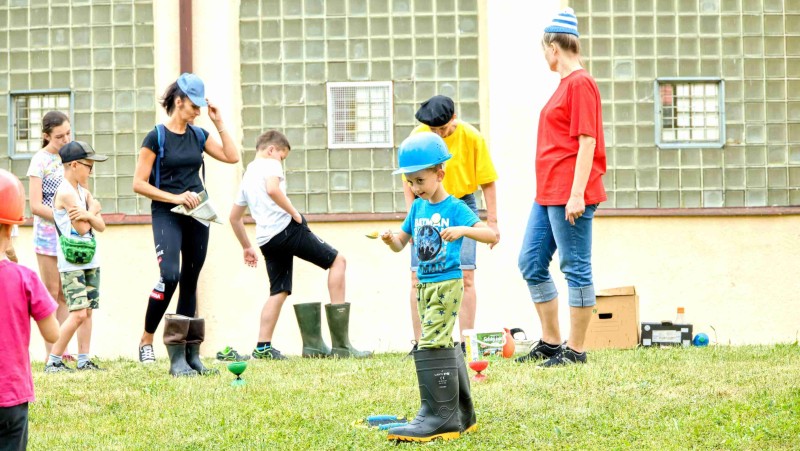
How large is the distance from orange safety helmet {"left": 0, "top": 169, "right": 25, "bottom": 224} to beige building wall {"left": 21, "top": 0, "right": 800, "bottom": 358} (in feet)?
22.5

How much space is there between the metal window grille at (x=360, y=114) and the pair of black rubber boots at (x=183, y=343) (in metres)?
4.04

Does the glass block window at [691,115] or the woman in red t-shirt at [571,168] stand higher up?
the glass block window at [691,115]

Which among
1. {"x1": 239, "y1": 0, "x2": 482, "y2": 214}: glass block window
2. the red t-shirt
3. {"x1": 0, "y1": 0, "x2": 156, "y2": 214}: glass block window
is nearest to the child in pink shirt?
the red t-shirt

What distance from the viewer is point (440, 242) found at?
5.31m

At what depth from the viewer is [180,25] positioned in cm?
1117

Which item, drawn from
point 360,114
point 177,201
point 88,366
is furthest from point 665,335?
point 88,366

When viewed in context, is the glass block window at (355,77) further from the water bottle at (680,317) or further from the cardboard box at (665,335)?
the cardboard box at (665,335)

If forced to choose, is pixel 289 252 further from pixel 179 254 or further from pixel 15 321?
pixel 15 321

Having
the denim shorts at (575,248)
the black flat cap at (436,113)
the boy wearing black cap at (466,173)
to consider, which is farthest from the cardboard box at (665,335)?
the black flat cap at (436,113)

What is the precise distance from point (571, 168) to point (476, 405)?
196 cm

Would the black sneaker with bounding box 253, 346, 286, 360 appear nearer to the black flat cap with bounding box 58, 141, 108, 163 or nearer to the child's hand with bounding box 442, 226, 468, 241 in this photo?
the black flat cap with bounding box 58, 141, 108, 163

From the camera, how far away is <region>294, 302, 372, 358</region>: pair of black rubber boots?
8.95 m

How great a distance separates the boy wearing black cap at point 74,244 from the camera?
820 centimetres

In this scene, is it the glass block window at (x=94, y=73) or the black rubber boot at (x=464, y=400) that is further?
the glass block window at (x=94, y=73)
